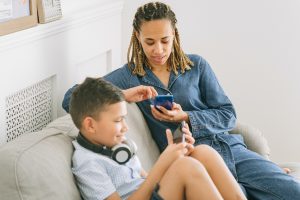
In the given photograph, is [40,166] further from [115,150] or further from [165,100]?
[165,100]

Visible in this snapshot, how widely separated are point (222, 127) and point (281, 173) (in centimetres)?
31

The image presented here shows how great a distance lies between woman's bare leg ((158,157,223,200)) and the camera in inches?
68.7

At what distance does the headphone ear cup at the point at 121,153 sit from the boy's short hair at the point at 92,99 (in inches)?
4.7

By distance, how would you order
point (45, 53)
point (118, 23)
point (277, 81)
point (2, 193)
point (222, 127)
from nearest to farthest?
point (2, 193)
point (45, 53)
point (222, 127)
point (118, 23)
point (277, 81)

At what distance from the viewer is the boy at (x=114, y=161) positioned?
1722mm

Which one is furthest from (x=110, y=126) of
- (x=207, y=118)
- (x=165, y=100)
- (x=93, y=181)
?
(x=207, y=118)

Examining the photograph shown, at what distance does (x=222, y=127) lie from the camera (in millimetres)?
2293

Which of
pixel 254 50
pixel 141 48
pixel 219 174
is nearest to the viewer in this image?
pixel 219 174

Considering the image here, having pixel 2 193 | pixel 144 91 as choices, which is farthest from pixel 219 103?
A: pixel 2 193

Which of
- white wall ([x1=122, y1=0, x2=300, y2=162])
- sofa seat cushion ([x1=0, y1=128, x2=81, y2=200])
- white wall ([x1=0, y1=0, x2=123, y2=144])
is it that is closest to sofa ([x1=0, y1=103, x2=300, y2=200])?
sofa seat cushion ([x1=0, y1=128, x2=81, y2=200])

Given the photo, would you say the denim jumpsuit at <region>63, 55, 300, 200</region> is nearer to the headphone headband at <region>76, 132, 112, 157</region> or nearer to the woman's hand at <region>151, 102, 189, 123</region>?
the woman's hand at <region>151, 102, 189, 123</region>

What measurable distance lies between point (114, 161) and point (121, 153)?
46 mm

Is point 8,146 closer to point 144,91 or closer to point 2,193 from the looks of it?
point 2,193

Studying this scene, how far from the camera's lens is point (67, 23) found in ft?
7.41
